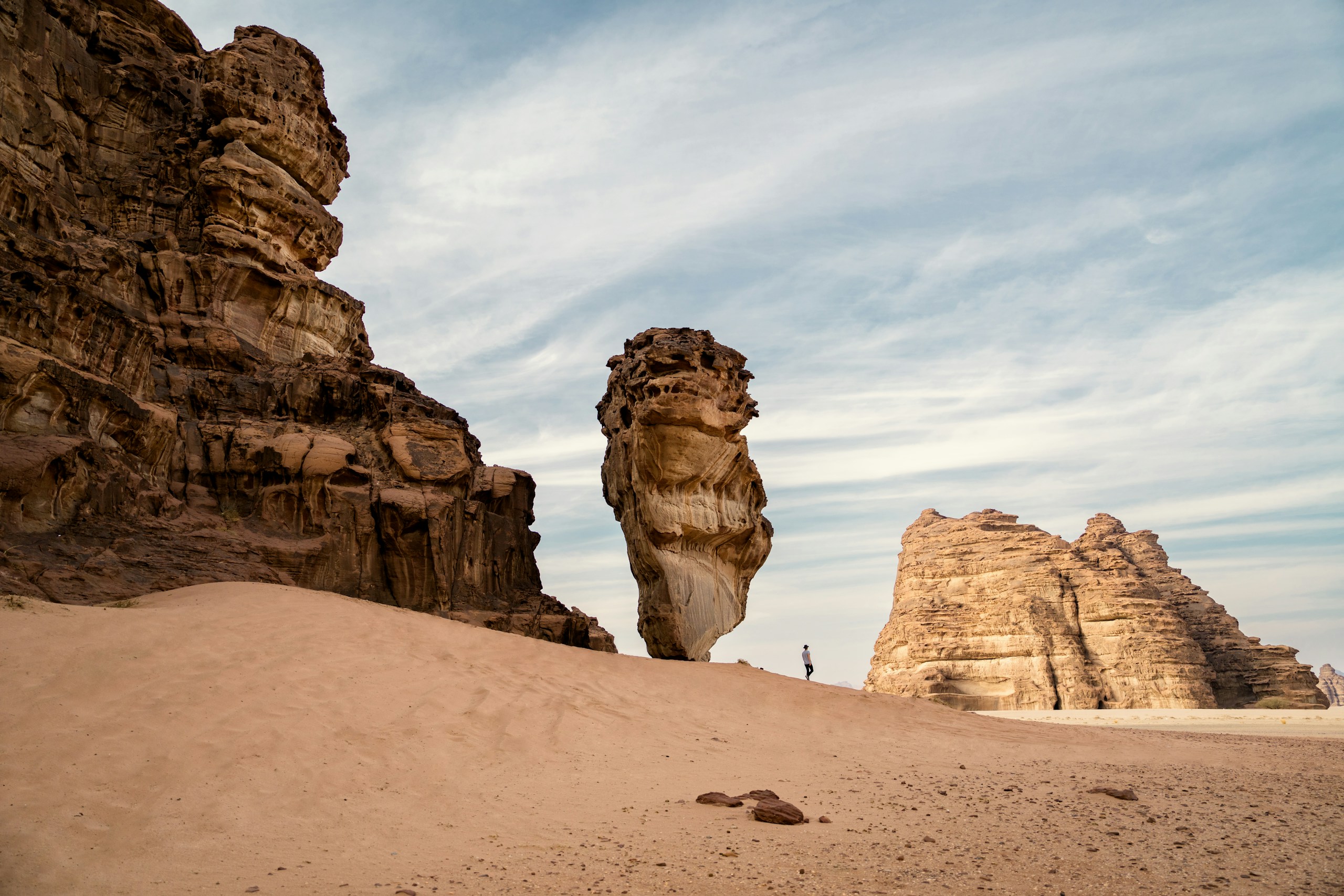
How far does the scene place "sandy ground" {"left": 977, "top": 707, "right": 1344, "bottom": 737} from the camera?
1574 cm

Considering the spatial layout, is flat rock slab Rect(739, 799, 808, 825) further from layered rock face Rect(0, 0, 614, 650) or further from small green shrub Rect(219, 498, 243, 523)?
small green shrub Rect(219, 498, 243, 523)

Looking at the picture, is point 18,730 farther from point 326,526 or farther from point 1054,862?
point 326,526

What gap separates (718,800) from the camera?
588 cm

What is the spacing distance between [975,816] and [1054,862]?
1.20 m

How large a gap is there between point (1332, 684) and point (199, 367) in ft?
407

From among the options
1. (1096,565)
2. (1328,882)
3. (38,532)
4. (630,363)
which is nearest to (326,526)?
(38,532)

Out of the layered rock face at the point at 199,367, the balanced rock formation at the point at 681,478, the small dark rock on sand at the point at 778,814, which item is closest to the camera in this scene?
the small dark rock on sand at the point at 778,814

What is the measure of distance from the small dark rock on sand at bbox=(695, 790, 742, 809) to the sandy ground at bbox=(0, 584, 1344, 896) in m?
0.12

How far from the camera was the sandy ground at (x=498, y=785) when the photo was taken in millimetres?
4211

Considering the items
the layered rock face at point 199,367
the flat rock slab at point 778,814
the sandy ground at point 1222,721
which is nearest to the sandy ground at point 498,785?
the flat rock slab at point 778,814

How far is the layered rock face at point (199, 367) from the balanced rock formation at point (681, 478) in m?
2.04

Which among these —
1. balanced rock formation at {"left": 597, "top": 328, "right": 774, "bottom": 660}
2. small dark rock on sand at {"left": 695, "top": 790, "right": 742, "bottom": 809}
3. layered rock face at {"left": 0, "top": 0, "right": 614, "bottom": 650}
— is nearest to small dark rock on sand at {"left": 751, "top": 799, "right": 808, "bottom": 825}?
small dark rock on sand at {"left": 695, "top": 790, "right": 742, "bottom": 809}

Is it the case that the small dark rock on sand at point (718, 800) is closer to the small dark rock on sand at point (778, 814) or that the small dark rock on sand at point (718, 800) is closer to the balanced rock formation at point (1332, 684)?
the small dark rock on sand at point (778, 814)

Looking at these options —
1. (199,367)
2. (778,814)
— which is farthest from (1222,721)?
(199,367)
